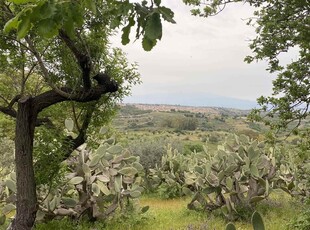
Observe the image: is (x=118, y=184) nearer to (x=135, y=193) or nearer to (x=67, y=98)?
→ (x=135, y=193)

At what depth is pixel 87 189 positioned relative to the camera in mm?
7949

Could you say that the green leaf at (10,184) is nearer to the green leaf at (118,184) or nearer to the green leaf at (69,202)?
the green leaf at (69,202)

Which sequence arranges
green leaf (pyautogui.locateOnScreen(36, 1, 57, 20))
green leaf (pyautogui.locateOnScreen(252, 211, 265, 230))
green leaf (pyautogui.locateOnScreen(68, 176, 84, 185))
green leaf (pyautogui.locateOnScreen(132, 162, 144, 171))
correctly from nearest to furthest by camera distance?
green leaf (pyautogui.locateOnScreen(36, 1, 57, 20)) → green leaf (pyautogui.locateOnScreen(252, 211, 265, 230)) → green leaf (pyautogui.locateOnScreen(68, 176, 84, 185)) → green leaf (pyautogui.locateOnScreen(132, 162, 144, 171))

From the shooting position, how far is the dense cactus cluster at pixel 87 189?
24.1ft

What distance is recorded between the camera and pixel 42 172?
592 cm

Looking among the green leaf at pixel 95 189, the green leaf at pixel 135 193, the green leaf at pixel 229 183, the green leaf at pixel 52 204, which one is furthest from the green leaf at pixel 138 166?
the green leaf at pixel 52 204

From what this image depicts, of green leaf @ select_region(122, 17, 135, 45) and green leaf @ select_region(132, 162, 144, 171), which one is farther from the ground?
green leaf @ select_region(122, 17, 135, 45)

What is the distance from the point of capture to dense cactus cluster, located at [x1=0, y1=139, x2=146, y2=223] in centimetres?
735

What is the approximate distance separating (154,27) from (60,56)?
21.0ft

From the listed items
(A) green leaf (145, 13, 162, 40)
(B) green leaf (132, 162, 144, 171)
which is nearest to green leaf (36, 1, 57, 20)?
(A) green leaf (145, 13, 162, 40)

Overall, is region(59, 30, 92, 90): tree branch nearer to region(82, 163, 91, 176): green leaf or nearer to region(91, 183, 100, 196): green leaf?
region(82, 163, 91, 176): green leaf

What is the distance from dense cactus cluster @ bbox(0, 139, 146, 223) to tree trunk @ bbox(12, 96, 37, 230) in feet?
5.41

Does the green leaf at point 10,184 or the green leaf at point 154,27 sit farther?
the green leaf at point 10,184

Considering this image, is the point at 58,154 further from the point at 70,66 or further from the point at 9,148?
the point at 9,148
